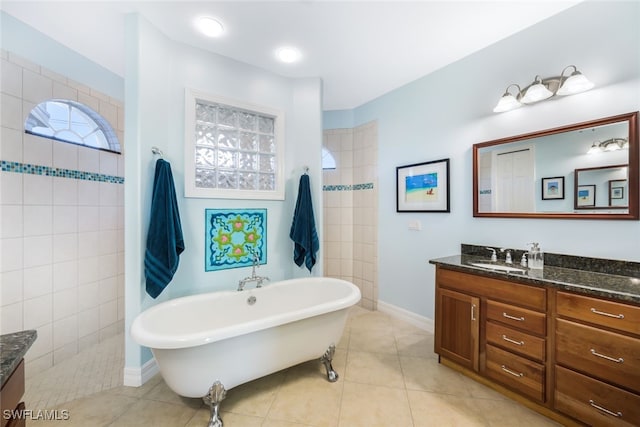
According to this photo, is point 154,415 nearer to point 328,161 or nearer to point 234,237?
point 234,237

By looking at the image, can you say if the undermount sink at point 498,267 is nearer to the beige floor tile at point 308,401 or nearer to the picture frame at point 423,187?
the picture frame at point 423,187

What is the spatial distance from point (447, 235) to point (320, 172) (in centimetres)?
139

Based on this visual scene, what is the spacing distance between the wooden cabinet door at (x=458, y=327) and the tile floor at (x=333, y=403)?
16 cm

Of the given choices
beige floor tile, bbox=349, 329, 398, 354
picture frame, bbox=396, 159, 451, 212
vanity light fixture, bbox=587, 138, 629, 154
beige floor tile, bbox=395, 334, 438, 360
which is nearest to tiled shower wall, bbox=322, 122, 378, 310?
picture frame, bbox=396, 159, 451, 212

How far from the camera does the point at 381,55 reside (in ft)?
7.77

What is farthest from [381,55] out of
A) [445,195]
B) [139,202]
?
[139,202]

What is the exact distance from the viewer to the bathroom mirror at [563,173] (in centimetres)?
161

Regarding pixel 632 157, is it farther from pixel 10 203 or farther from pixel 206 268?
pixel 10 203

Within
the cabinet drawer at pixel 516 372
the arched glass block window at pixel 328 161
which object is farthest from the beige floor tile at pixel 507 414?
the arched glass block window at pixel 328 161

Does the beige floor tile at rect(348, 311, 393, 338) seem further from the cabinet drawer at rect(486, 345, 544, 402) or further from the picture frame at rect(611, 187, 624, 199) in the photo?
the picture frame at rect(611, 187, 624, 199)

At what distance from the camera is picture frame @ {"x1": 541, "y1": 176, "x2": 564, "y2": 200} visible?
6.06 feet

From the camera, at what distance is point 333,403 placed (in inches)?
67.7

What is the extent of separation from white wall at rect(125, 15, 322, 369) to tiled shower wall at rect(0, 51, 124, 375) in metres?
0.73

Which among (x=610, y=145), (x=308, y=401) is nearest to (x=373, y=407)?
(x=308, y=401)
